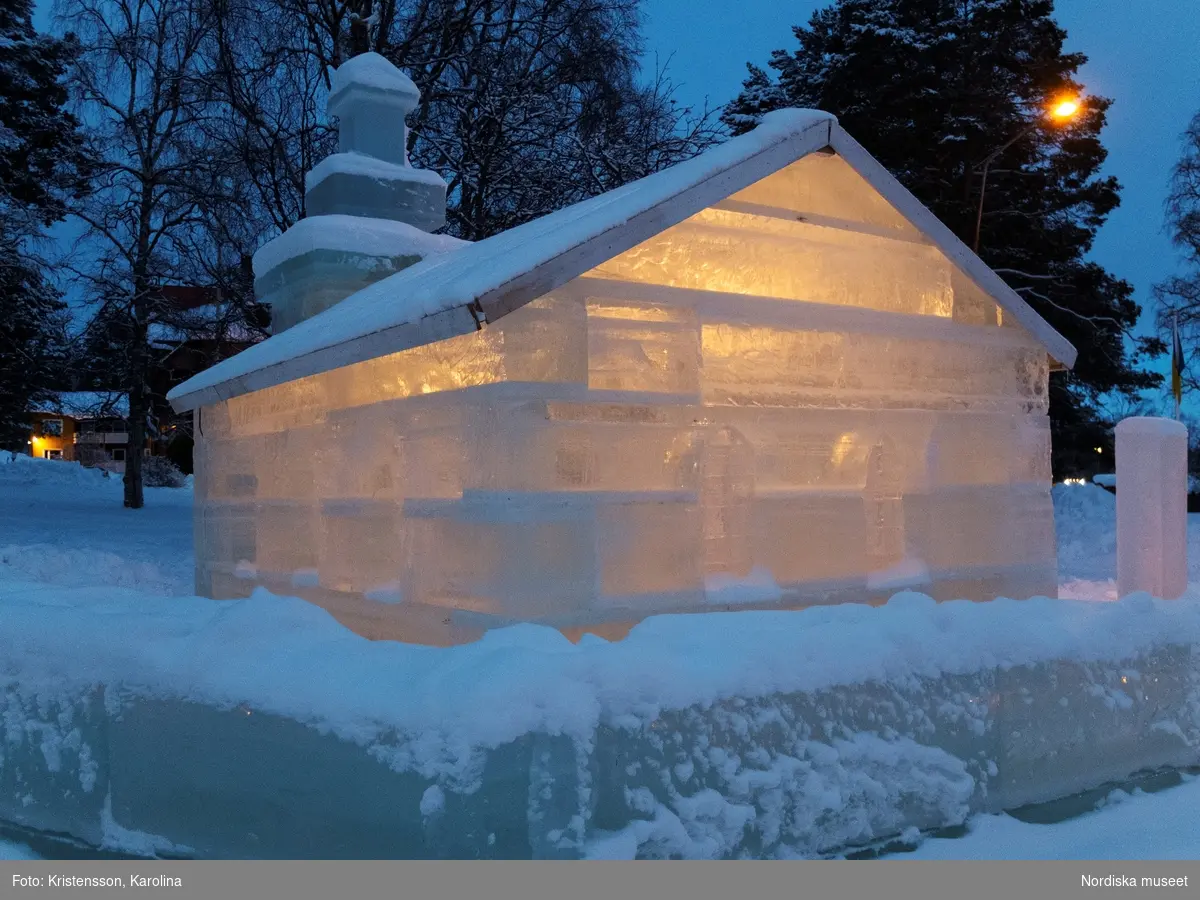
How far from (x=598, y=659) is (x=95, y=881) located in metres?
2.35

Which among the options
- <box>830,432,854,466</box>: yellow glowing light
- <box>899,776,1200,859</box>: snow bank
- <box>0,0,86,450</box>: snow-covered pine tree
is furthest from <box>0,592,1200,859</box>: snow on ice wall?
<box>0,0,86,450</box>: snow-covered pine tree

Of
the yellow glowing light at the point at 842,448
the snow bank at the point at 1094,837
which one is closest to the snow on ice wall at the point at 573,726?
the snow bank at the point at 1094,837

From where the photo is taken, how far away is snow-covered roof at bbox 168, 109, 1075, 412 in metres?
4.71

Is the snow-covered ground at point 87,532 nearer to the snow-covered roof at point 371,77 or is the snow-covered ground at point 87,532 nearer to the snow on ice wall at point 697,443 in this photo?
the snow on ice wall at point 697,443

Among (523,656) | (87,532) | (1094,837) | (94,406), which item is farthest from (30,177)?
(1094,837)

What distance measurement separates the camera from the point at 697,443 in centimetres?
566

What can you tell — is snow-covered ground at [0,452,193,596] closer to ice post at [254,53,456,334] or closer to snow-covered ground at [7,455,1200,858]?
ice post at [254,53,456,334]

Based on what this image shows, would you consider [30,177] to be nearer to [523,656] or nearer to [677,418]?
[677,418]

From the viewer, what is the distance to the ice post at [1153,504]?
7.12m

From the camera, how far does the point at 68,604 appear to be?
6.07 metres

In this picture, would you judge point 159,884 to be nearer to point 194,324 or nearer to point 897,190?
point 897,190

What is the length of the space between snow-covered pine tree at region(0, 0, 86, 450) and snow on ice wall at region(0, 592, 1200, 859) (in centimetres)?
1501

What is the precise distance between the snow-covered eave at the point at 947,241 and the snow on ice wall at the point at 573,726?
209 centimetres

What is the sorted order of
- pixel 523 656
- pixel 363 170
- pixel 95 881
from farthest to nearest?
pixel 363 170 → pixel 95 881 → pixel 523 656
